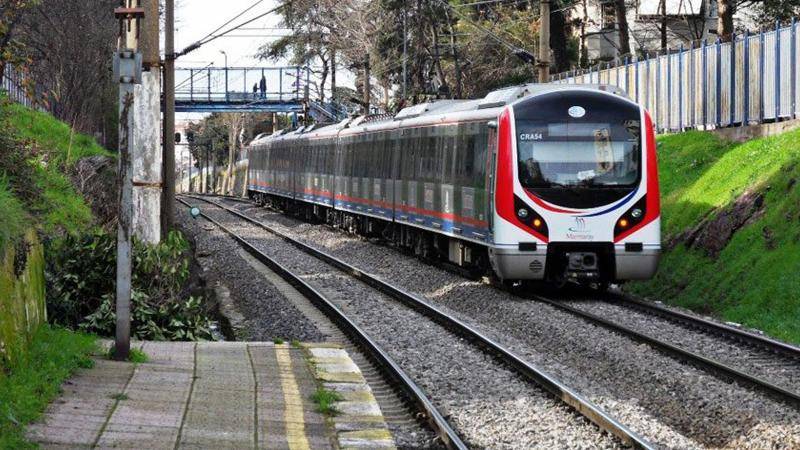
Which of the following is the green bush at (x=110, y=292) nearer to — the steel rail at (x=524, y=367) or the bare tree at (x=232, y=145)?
the steel rail at (x=524, y=367)

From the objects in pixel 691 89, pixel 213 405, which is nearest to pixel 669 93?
pixel 691 89

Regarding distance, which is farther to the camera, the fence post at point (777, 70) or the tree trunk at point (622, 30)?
the tree trunk at point (622, 30)

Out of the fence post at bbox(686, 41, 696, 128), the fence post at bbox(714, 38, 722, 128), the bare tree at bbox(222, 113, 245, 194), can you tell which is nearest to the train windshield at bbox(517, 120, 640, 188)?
the fence post at bbox(714, 38, 722, 128)

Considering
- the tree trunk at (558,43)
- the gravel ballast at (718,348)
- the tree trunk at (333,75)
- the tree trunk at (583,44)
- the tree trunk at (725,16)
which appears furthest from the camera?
the tree trunk at (333,75)

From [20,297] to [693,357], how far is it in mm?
6258

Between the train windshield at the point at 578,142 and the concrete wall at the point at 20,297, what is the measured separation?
8350 millimetres

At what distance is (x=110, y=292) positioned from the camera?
47.9 ft

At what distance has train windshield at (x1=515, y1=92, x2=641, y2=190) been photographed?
18.8 m

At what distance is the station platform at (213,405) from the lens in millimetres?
8477

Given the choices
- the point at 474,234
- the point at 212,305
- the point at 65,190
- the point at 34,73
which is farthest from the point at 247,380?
the point at 34,73

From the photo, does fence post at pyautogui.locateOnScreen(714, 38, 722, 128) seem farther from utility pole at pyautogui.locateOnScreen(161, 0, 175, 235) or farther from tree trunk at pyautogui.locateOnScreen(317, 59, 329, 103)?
tree trunk at pyautogui.locateOnScreen(317, 59, 329, 103)

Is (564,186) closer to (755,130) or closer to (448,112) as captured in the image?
(448,112)

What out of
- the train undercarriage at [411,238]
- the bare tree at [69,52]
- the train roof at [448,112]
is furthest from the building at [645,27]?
the bare tree at [69,52]

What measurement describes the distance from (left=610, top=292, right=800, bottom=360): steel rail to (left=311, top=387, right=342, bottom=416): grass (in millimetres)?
5111
